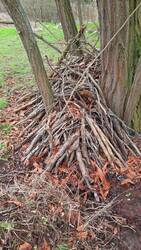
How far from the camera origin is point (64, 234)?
2.73 meters

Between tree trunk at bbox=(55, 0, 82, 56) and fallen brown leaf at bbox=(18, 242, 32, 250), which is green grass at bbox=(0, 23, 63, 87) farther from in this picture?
fallen brown leaf at bbox=(18, 242, 32, 250)

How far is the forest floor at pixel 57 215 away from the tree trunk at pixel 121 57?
86 cm

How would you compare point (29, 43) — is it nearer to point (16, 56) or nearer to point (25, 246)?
point (25, 246)

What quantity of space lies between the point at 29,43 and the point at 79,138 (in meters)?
1.05

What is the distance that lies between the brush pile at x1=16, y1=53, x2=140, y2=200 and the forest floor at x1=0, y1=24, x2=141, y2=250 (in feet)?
0.46

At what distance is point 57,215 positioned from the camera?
111 inches

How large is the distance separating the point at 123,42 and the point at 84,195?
1.49 m

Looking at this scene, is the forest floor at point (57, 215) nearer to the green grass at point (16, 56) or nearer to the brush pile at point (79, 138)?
the brush pile at point (79, 138)

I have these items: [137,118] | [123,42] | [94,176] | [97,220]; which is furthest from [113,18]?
[97,220]

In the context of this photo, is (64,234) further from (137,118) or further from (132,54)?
(132,54)

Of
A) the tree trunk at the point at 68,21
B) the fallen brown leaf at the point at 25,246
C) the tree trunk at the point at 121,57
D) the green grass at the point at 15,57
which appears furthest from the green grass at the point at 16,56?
the fallen brown leaf at the point at 25,246

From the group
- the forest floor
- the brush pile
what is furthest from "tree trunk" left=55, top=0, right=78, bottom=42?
the forest floor

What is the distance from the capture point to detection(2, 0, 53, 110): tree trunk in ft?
10.3

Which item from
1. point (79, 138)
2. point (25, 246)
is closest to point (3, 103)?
point (79, 138)
